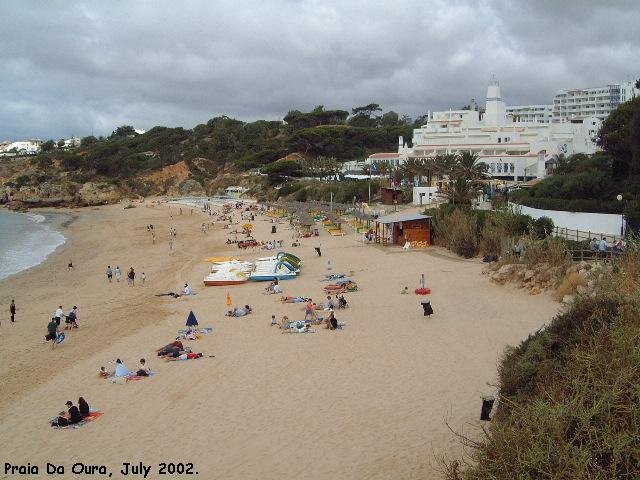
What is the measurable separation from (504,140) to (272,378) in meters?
44.1

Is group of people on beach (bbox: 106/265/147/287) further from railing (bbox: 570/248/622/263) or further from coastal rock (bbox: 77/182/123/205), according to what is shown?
coastal rock (bbox: 77/182/123/205)

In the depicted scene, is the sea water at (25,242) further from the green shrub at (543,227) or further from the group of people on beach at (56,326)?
the green shrub at (543,227)

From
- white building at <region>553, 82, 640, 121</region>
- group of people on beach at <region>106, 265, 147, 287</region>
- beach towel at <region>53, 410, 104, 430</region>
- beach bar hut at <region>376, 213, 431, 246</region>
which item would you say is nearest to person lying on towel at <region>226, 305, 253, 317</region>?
beach towel at <region>53, 410, 104, 430</region>

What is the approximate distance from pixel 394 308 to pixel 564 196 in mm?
13584

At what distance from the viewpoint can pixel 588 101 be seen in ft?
376

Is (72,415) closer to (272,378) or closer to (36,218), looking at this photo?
(272,378)

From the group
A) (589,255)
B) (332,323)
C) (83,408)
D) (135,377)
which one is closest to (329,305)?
(332,323)

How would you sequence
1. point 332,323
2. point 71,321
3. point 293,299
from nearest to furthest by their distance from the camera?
point 332,323 → point 71,321 → point 293,299

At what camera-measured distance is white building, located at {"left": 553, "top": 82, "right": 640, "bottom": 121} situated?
109619mm

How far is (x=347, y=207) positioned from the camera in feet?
121

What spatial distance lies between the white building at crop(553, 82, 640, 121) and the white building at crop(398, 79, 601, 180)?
6227cm

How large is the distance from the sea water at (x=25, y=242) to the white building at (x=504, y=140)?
32.1 m

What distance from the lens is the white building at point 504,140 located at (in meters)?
43.4

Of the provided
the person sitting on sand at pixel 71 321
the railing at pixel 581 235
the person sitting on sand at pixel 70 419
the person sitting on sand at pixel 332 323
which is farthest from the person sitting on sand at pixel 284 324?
the railing at pixel 581 235
